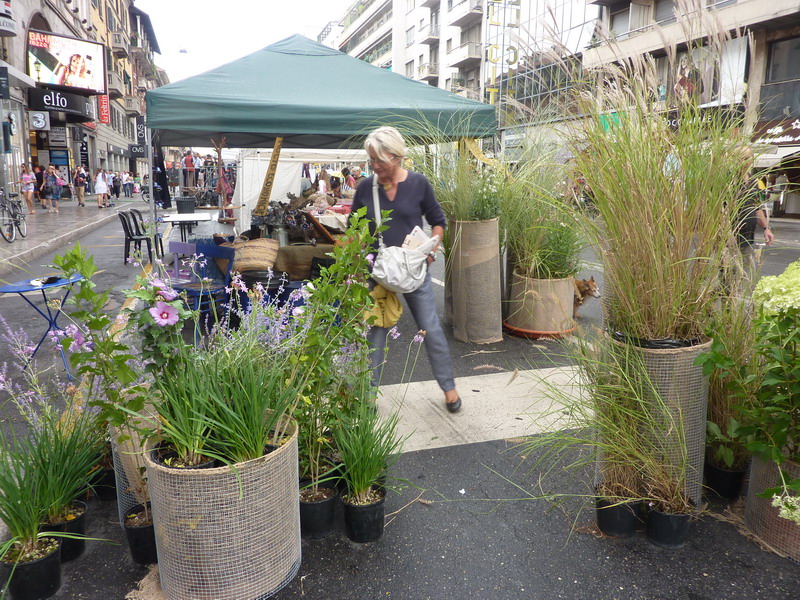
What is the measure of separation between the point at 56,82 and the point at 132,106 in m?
32.5

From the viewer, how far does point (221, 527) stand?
2068 millimetres

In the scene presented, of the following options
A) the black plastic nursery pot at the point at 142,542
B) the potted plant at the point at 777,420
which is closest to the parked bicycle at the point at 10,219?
the black plastic nursery pot at the point at 142,542

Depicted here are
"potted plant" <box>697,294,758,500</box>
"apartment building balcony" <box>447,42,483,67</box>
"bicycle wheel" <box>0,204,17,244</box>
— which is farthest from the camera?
"apartment building balcony" <box>447,42,483,67</box>

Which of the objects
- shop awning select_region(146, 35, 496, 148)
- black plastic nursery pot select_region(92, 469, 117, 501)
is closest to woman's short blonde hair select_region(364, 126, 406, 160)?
black plastic nursery pot select_region(92, 469, 117, 501)

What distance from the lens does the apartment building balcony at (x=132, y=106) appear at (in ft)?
184

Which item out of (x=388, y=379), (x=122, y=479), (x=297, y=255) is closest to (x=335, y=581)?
(x=122, y=479)

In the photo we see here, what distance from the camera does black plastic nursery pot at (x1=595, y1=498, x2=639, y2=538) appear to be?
2.58 meters

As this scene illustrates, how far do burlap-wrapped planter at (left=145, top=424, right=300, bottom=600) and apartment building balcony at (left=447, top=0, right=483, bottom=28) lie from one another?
160 feet

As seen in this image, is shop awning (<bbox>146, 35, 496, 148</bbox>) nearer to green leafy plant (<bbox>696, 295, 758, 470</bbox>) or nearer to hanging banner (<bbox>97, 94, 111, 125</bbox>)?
green leafy plant (<bbox>696, 295, 758, 470</bbox>)

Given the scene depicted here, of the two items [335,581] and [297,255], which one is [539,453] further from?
[297,255]

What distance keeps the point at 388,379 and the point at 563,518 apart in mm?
2182

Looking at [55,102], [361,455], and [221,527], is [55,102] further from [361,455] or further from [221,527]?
[221,527]

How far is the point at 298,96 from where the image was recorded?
20.4ft

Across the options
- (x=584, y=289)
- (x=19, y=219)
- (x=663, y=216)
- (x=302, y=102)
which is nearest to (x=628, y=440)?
(x=663, y=216)
